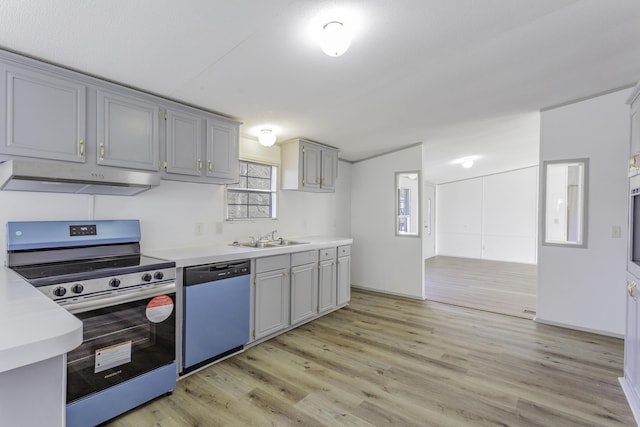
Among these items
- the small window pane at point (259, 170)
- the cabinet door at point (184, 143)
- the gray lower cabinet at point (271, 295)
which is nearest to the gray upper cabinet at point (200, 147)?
the cabinet door at point (184, 143)

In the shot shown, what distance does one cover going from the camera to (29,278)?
170cm

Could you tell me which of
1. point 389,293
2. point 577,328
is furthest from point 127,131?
point 577,328

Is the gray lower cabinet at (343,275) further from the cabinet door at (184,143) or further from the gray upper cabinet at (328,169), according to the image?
the cabinet door at (184,143)

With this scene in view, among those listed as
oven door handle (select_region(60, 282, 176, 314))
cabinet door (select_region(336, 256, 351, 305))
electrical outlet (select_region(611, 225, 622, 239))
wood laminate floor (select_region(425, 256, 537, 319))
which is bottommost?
wood laminate floor (select_region(425, 256, 537, 319))

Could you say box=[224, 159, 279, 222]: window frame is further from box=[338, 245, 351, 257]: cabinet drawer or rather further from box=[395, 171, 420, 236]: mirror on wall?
box=[395, 171, 420, 236]: mirror on wall

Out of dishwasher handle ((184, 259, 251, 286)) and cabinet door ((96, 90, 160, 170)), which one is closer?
cabinet door ((96, 90, 160, 170))

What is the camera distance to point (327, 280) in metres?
3.91

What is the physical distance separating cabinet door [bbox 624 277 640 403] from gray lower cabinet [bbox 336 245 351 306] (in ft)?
8.94

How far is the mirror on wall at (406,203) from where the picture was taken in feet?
16.0

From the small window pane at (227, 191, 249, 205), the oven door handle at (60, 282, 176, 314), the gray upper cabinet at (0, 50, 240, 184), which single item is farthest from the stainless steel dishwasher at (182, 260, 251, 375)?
the small window pane at (227, 191, 249, 205)

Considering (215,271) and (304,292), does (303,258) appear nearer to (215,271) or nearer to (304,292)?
(304,292)

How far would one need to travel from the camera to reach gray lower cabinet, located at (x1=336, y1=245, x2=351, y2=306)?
4133mm

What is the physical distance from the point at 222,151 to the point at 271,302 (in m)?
1.57

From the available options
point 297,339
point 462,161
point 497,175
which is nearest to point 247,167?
point 297,339
